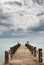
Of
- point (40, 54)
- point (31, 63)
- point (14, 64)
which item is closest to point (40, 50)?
point (40, 54)

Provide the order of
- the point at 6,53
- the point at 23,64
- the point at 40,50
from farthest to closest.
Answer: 1. the point at 40,50
2. the point at 23,64
3. the point at 6,53

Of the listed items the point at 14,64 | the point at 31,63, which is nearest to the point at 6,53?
the point at 14,64

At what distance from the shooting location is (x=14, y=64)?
1267cm

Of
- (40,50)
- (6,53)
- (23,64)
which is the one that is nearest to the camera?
(6,53)

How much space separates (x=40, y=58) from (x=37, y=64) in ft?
2.57

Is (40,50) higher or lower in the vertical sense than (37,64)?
higher

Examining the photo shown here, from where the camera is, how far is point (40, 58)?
13.5 meters

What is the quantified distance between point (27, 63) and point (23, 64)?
1.29 feet

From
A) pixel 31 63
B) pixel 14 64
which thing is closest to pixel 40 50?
pixel 31 63

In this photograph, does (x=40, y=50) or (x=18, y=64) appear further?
(x=40, y=50)

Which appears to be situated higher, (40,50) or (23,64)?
(40,50)

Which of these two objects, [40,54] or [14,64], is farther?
[40,54]

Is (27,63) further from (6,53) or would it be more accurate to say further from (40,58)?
(6,53)

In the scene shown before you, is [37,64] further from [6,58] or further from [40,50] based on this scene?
[6,58]
